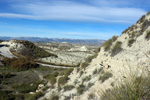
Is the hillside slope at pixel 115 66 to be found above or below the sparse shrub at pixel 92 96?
above

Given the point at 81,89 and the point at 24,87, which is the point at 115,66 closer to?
the point at 81,89

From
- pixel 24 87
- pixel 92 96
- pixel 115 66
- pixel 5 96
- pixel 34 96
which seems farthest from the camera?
pixel 24 87

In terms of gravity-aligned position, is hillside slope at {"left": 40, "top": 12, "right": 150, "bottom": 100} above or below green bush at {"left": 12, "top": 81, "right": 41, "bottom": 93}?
above

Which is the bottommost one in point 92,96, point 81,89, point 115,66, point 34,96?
point 34,96

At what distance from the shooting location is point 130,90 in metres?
3.32

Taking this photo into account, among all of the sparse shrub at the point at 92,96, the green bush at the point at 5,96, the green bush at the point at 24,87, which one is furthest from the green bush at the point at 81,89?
the green bush at the point at 24,87

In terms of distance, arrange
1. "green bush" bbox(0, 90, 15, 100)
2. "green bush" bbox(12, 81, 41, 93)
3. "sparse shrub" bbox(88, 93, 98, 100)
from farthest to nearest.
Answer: "green bush" bbox(12, 81, 41, 93) → "green bush" bbox(0, 90, 15, 100) → "sparse shrub" bbox(88, 93, 98, 100)

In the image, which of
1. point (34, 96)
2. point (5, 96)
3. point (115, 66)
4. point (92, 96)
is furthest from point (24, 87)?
point (115, 66)

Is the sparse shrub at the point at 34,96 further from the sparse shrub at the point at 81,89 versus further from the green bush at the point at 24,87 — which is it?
the sparse shrub at the point at 81,89

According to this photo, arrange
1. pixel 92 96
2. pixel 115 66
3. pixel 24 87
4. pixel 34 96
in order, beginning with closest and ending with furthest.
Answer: pixel 92 96 < pixel 115 66 < pixel 34 96 < pixel 24 87

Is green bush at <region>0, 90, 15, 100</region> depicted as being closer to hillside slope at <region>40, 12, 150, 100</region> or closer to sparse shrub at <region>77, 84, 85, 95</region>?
hillside slope at <region>40, 12, 150, 100</region>

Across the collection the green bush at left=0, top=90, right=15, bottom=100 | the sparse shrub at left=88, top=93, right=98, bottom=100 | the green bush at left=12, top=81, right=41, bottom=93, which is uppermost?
the sparse shrub at left=88, top=93, right=98, bottom=100

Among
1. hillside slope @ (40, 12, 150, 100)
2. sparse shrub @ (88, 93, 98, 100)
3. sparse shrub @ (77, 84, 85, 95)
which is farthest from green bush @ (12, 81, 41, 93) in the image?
sparse shrub @ (88, 93, 98, 100)

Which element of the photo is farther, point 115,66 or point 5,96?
point 5,96
